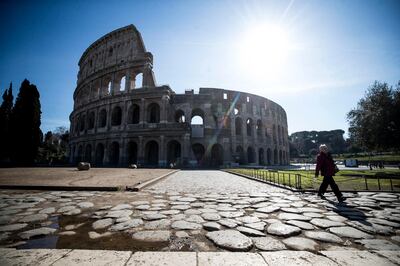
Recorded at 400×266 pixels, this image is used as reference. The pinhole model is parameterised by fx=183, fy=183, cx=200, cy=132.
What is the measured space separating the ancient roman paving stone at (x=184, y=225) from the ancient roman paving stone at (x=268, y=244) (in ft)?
2.84

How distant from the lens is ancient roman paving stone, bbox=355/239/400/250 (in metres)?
2.07

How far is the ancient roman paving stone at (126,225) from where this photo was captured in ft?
8.76

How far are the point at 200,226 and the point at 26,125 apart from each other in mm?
32784

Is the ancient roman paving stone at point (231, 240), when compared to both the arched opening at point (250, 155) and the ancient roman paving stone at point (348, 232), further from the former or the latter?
the arched opening at point (250, 155)

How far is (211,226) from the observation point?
2748 millimetres

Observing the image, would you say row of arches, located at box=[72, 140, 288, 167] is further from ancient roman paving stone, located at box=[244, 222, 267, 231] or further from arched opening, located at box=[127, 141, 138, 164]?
ancient roman paving stone, located at box=[244, 222, 267, 231]

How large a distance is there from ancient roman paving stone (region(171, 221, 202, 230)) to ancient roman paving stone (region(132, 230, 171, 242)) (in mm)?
233

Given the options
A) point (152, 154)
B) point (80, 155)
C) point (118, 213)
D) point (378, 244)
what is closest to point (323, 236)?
point (378, 244)

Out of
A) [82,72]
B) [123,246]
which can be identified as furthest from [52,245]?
[82,72]

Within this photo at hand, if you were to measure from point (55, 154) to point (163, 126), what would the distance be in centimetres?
2768

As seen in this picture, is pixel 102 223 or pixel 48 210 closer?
pixel 102 223

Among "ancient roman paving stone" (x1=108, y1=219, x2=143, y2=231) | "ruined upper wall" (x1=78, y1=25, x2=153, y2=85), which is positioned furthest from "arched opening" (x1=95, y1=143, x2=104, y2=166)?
"ancient roman paving stone" (x1=108, y1=219, x2=143, y2=231)

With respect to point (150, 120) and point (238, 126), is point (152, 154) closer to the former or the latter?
point (150, 120)

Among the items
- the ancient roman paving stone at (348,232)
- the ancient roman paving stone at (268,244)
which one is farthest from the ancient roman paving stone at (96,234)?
the ancient roman paving stone at (348,232)
